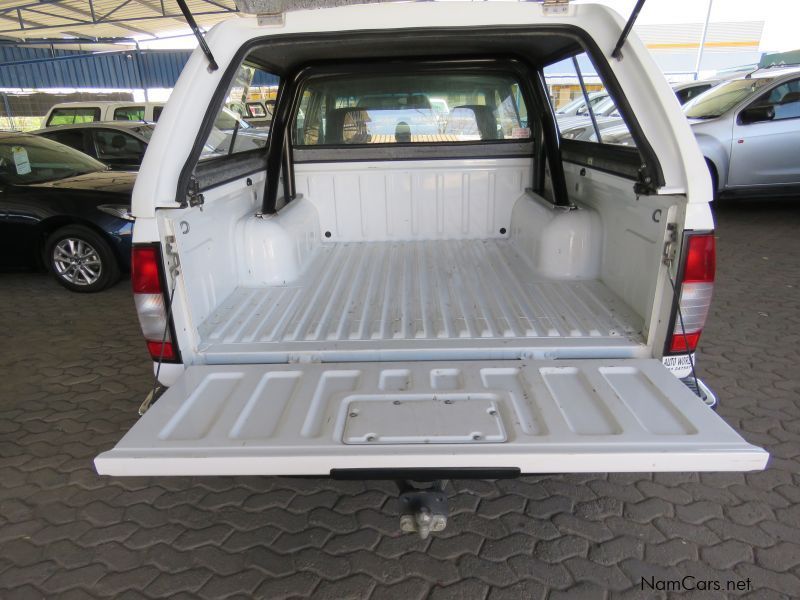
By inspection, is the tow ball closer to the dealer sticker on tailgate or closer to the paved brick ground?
the paved brick ground

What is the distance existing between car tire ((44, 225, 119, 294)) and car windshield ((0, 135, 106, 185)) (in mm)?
911

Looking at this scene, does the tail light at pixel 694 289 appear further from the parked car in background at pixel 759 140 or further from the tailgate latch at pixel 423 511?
the parked car in background at pixel 759 140

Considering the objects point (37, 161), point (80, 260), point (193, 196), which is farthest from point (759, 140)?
point (37, 161)

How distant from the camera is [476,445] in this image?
1646 millimetres

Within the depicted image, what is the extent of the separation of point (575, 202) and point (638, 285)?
3.65ft

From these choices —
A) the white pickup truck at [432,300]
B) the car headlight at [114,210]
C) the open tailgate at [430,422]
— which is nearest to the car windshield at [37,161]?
the car headlight at [114,210]

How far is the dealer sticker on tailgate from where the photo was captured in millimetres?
2137

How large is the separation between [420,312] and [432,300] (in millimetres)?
190

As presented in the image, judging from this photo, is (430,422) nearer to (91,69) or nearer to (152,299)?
(152,299)

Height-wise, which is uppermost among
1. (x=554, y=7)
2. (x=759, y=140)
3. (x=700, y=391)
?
(x=554, y=7)

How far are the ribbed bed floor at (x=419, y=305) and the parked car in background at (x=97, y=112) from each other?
9.26 meters

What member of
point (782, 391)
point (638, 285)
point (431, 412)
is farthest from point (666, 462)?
point (782, 391)

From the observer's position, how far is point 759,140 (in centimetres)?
757

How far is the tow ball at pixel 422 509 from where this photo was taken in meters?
1.77
